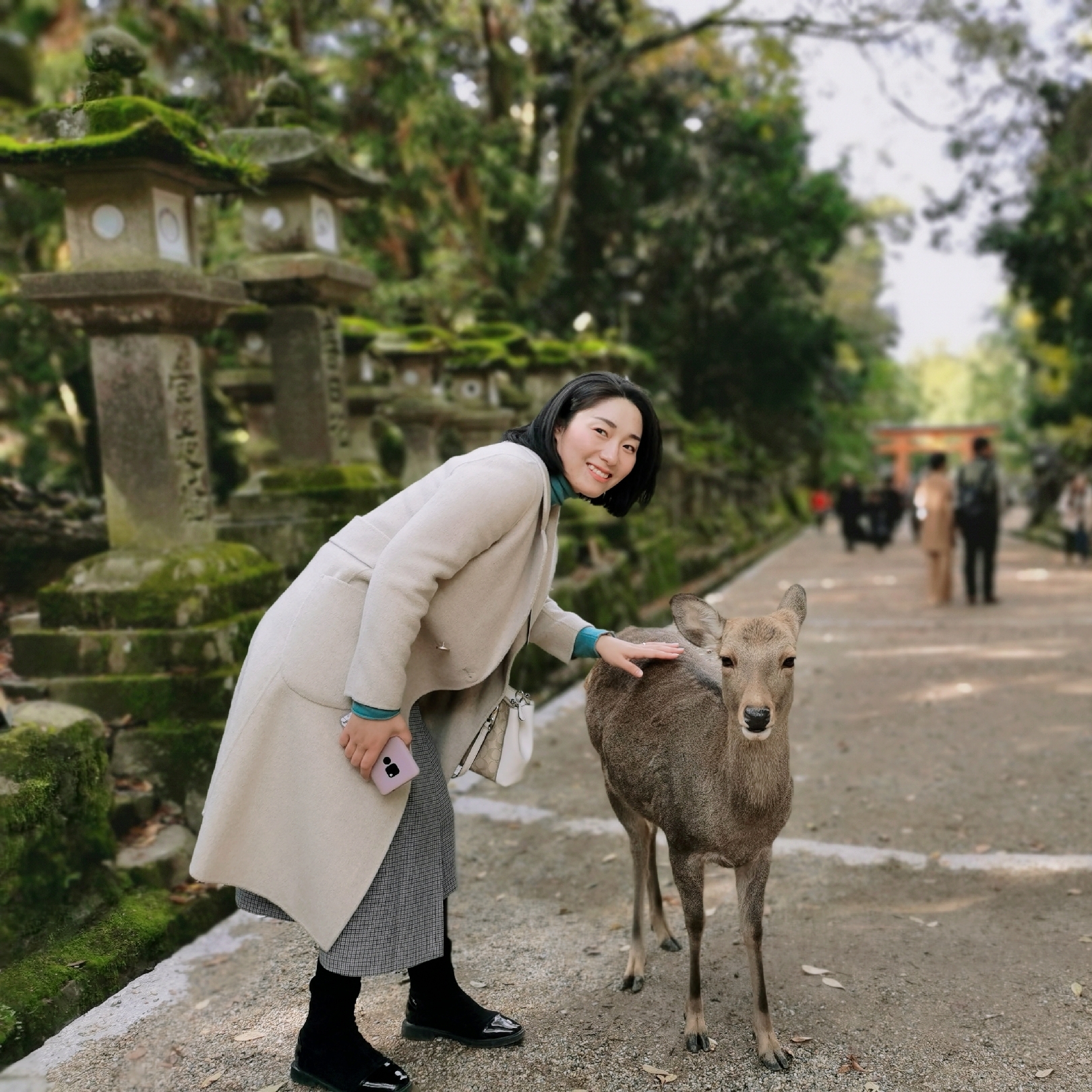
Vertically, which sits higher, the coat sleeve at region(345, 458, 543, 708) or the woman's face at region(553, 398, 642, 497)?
the woman's face at region(553, 398, 642, 497)

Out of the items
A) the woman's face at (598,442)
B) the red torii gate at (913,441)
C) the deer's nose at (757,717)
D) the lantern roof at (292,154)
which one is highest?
the lantern roof at (292,154)

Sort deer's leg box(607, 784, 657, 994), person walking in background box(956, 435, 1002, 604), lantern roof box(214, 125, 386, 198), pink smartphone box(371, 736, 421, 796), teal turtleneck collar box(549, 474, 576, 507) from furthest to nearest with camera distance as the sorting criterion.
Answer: person walking in background box(956, 435, 1002, 604) < lantern roof box(214, 125, 386, 198) < deer's leg box(607, 784, 657, 994) < teal turtleneck collar box(549, 474, 576, 507) < pink smartphone box(371, 736, 421, 796)

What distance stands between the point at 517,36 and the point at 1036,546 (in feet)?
45.4

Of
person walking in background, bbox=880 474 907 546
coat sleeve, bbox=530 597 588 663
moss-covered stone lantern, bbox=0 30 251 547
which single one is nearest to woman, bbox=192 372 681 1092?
coat sleeve, bbox=530 597 588 663

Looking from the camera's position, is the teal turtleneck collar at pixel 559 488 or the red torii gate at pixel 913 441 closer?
the teal turtleneck collar at pixel 559 488

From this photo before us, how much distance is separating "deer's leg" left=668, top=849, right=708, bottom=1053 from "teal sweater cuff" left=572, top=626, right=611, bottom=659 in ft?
1.94

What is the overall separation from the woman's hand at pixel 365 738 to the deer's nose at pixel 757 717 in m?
0.82

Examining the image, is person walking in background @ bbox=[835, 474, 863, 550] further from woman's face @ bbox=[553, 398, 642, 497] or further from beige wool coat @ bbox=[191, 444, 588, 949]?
beige wool coat @ bbox=[191, 444, 588, 949]

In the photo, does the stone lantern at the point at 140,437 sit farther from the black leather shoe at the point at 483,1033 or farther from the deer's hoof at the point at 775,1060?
the deer's hoof at the point at 775,1060

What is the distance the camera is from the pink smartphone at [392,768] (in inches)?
91.6

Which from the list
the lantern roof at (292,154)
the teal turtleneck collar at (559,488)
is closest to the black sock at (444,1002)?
the teal turtleneck collar at (559,488)

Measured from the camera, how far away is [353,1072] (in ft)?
8.25

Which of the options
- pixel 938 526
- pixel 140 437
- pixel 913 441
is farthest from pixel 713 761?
pixel 913 441

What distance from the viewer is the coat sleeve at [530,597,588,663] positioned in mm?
2875
